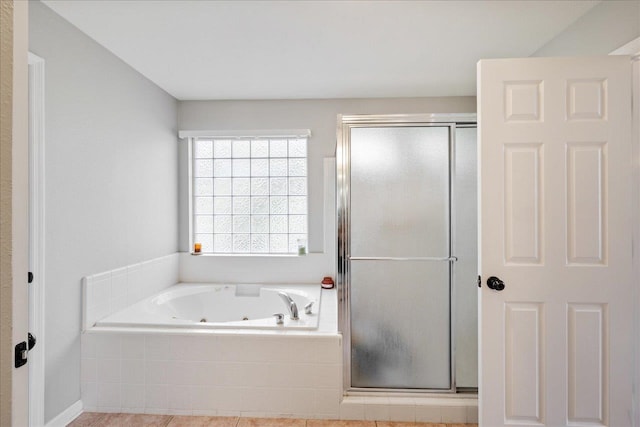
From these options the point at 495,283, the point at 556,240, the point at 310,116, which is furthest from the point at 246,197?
the point at 556,240

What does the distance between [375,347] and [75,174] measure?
2.19 metres

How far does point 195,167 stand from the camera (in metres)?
3.69

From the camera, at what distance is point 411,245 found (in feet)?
6.81

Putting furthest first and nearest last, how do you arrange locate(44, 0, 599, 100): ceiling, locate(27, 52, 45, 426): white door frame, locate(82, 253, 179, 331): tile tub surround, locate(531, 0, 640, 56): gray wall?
locate(82, 253, 179, 331): tile tub surround → locate(44, 0, 599, 100): ceiling → locate(27, 52, 45, 426): white door frame → locate(531, 0, 640, 56): gray wall

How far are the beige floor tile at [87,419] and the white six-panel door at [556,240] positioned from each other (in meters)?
2.26

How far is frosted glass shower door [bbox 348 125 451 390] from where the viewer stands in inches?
81.1

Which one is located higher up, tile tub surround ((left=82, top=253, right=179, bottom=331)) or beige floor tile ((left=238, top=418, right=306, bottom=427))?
tile tub surround ((left=82, top=253, right=179, bottom=331))

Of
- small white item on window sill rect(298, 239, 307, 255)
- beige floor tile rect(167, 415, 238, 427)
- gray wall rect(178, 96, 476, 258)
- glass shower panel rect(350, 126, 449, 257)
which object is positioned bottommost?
beige floor tile rect(167, 415, 238, 427)

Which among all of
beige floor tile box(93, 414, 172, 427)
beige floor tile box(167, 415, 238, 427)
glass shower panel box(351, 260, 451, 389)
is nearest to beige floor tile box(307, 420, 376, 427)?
glass shower panel box(351, 260, 451, 389)

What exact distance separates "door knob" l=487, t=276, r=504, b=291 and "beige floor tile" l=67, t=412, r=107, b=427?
244 cm

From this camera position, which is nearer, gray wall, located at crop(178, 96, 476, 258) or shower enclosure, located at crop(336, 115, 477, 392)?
shower enclosure, located at crop(336, 115, 477, 392)

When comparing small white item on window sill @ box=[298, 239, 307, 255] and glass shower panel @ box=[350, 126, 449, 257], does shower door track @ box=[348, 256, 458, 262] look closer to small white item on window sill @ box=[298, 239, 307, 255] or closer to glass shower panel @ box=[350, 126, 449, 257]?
glass shower panel @ box=[350, 126, 449, 257]

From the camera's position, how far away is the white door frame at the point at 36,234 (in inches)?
71.6

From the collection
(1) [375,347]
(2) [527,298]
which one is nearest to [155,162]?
(1) [375,347]
